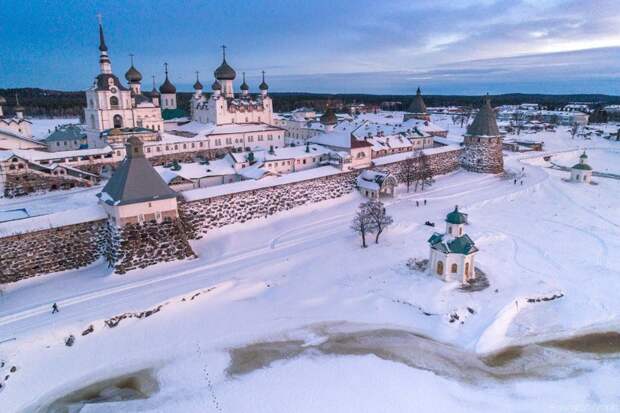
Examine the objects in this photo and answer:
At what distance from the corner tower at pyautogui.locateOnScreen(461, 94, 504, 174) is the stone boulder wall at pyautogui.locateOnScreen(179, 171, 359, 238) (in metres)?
11.6

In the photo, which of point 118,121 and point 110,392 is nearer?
point 110,392

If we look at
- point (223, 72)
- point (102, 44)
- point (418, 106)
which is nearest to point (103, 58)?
point (102, 44)

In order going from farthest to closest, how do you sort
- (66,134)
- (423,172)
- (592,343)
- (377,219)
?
(66,134), (423,172), (377,219), (592,343)

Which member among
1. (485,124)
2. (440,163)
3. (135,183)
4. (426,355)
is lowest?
(426,355)

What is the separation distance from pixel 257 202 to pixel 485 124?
1909cm

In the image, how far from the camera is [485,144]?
2931 cm

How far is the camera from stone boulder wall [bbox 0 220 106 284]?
44.5 feet

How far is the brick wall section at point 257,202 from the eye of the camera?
57.4ft

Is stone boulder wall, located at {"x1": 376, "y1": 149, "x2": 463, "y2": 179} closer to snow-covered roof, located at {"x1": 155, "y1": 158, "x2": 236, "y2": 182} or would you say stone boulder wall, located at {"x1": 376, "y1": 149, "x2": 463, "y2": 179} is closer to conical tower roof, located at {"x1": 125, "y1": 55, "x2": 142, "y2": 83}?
snow-covered roof, located at {"x1": 155, "y1": 158, "x2": 236, "y2": 182}

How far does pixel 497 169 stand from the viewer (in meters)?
29.5

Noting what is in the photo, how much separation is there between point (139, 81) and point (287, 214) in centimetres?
2553

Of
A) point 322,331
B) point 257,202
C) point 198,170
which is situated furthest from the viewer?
point 198,170

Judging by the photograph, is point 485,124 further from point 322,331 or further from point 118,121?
point 118,121

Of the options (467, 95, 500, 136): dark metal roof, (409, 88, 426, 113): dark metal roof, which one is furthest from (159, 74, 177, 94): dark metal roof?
(467, 95, 500, 136): dark metal roof
